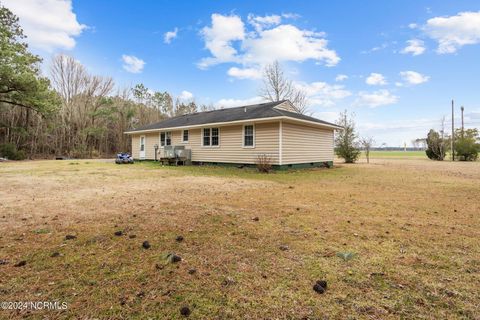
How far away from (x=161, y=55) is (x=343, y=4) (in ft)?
44.1

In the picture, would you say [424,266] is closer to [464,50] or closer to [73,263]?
[73,263]

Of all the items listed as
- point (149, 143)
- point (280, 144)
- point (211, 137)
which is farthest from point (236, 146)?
point (149, 143)

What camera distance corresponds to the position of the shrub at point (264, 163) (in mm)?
10945

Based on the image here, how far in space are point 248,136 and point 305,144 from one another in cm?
327

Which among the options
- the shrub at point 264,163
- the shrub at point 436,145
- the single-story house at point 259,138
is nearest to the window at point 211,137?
the single-story house at point 259,138

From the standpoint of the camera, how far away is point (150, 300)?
172 cm

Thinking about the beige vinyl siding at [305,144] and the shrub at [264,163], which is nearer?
the shrub at [264,163]

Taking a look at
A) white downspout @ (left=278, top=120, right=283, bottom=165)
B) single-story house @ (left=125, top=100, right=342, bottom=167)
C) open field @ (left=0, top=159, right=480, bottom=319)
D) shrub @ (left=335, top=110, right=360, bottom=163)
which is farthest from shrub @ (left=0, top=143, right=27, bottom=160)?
shrub @ (left=335, top=110, right=360, bottom=163)

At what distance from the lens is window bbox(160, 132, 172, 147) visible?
16.7 m

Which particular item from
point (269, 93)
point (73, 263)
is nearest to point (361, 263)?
point (73, 263)

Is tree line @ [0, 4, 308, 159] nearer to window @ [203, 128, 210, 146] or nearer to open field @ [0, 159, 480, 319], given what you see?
window @ [203, 128, 210, 146]

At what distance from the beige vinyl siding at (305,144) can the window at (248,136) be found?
1.63 meters

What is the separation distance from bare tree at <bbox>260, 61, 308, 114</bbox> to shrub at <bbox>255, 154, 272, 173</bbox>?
52.7ft

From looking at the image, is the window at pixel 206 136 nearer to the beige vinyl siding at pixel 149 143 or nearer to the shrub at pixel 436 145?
the beige vinyl siding at pixel 149 143
